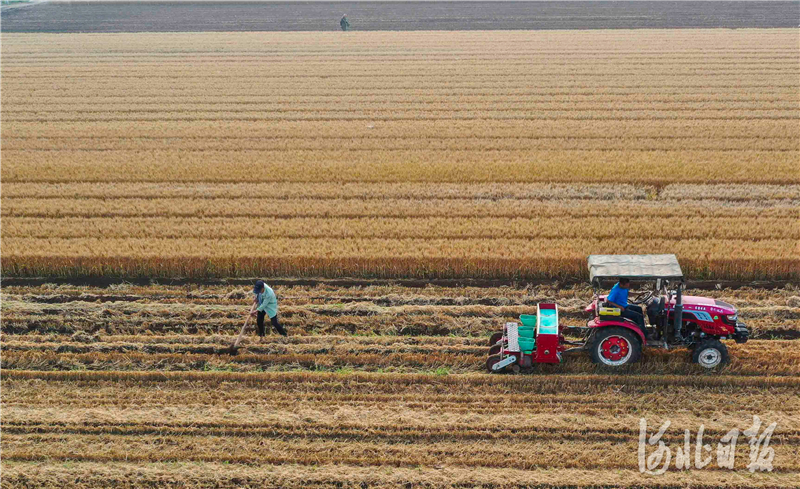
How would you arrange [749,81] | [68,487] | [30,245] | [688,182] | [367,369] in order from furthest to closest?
[749,81] → [688,182] → [30,245] → [367,369] → [68,487]

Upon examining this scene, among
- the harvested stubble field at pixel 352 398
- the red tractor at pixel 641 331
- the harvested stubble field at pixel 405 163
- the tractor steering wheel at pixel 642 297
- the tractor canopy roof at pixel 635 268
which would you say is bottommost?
the harvested stubble field at pixel 352 398

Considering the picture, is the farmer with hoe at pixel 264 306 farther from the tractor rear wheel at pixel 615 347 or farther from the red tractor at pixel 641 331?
the tractor rear wheel at pixel 615 347

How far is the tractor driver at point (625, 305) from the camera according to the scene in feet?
36.8

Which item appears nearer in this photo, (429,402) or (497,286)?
(429,402)

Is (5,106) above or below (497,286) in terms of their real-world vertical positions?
above

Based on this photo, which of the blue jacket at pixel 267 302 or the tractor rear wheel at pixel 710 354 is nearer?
the tractor rear wheel at pixel 710 354

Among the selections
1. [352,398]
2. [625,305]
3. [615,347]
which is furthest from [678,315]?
[352,398]

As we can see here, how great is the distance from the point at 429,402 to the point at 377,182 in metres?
9.69

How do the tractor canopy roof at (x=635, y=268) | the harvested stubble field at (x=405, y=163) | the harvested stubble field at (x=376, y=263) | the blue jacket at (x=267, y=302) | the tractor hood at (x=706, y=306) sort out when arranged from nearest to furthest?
the harvested stubble field at (x=376, y=263) → the tractor canopy roof at (x=635, y=268) → the tractor hood at (x=706, y=306) → the blue jacket at (x=267, y=302) → the harvested stubble field at (x=405, y=163)

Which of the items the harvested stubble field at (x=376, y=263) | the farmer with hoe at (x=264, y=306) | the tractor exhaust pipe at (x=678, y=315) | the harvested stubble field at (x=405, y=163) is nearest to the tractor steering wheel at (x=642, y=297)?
the tractor exhaust pipe at (x=678, y=315)

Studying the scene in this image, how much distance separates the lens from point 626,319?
1126 centimetres

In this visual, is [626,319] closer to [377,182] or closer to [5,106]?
[377,182]

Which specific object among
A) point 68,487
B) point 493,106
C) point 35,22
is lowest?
point 68,487

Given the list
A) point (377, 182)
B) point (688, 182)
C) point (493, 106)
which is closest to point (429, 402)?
point (377, 182)
